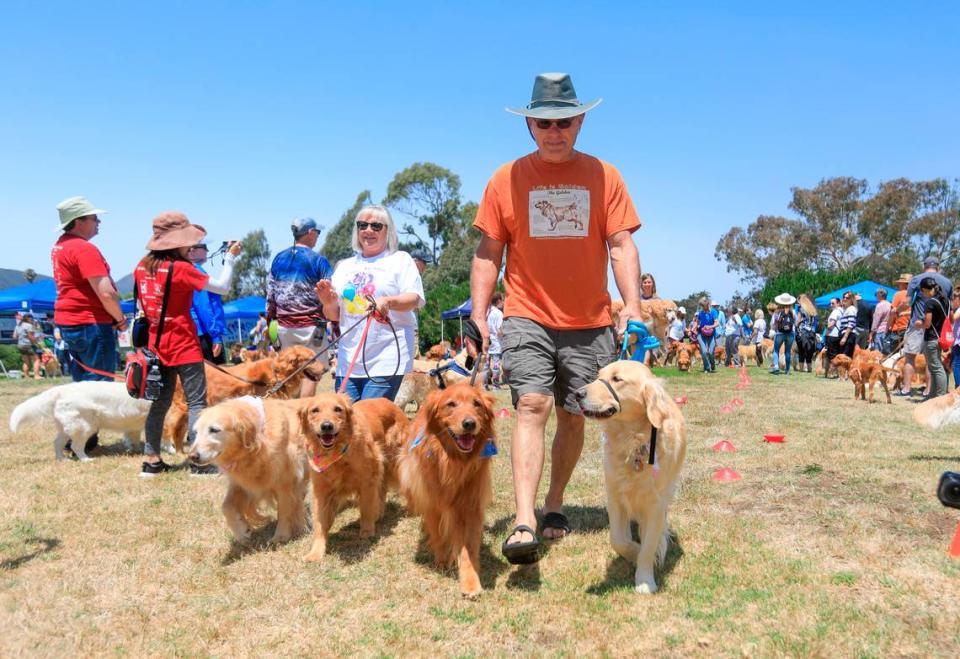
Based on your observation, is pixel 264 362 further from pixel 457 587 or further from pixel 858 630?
pixel 858 630

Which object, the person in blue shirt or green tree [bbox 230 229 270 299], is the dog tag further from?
green tree [bbox 230 229 270 299]

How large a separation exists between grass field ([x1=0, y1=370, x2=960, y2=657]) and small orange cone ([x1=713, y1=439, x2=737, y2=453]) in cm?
92

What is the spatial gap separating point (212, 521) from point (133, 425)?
9.09 feet

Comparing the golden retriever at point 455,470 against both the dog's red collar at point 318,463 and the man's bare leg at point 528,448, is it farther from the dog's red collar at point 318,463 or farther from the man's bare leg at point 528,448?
the dog's red collar at point 318,463

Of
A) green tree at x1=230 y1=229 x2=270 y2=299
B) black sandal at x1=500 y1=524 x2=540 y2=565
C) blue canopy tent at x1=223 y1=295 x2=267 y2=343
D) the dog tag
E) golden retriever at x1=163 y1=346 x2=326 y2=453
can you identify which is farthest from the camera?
green tree at x1=230 y1=229 x2=270 y2=299

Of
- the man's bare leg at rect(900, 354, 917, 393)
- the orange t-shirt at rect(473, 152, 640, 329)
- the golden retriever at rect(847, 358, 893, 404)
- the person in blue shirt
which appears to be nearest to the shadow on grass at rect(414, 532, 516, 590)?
the orange t-shirt at rect(473, 152, 640, 329)

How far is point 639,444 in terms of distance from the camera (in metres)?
3.20

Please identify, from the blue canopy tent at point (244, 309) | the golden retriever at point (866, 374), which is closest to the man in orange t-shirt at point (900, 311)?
the golden retriever at point (866, 374)

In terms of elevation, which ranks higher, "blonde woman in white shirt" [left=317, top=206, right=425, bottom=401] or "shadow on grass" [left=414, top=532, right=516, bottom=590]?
"blonde woman in white shirt" [left=317, top=206, right=425, bottom=401]

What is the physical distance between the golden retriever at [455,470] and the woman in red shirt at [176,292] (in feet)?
8.76

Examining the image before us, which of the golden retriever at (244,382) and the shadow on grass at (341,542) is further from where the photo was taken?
the golden retriever at (244,382)

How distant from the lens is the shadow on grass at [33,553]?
3.67 meters

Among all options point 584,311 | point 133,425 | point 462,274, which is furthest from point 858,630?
point 462,274

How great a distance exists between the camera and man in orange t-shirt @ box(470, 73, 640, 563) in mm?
3695
